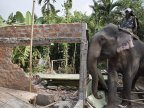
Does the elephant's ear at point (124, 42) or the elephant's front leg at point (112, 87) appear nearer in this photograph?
the elephant's ear at point (124, 42)

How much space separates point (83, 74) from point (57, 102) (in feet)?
3.81

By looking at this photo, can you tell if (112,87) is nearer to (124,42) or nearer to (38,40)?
(124,42)

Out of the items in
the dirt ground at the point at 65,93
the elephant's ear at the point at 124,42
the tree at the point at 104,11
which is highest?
the tree at the point at 104,11

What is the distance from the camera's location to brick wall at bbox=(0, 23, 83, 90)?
9844 mm

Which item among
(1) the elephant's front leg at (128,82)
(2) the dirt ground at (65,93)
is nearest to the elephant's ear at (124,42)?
(1) the elephant's front leg at (128,82)

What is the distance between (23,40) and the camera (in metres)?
10.1

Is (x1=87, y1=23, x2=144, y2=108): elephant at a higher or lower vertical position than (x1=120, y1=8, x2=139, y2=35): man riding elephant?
lower

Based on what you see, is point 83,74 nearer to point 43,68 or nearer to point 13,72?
point 13,72

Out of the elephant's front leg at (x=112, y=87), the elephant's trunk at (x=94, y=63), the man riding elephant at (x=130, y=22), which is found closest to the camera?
the elephant's trunk at (x=94, y=63)

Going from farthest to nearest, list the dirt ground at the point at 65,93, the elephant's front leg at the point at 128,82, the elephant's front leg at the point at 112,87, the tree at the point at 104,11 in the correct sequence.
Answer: the tree at the point at 104,11 < the elephant's front leg at the point at 128,82 < the elephant's front leg at the point at 112,87 < the dirt ground at the point at 65,93

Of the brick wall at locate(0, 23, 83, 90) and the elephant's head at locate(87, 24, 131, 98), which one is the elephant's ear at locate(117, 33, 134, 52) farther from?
the brick wall at locate(0, 23, 83, 90)

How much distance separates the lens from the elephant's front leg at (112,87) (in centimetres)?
1012

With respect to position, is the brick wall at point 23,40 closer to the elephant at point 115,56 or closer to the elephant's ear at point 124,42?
the elephant at point 115,56

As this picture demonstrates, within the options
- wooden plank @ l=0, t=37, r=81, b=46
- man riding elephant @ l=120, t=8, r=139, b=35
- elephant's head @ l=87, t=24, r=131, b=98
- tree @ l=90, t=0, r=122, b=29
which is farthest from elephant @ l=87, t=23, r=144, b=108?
tree @ l=90, t=0, r=122, b=29
